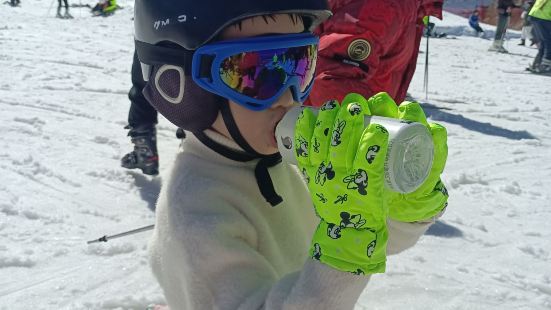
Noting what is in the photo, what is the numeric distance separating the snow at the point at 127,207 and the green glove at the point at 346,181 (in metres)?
1.37

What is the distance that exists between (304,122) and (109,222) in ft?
7.43

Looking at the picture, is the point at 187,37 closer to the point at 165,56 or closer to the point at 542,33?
the point at 165,56

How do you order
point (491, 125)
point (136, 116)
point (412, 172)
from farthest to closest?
point (491, 125) < point (136, 116) < point (412, 172)

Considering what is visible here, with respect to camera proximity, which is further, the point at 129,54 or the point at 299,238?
the point at 129,54

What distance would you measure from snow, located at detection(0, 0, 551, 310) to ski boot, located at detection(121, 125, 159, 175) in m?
0.08

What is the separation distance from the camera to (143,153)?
150 inches

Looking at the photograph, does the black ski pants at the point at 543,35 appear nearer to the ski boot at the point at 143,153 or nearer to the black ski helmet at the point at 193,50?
the ski boot at the point at 143,153

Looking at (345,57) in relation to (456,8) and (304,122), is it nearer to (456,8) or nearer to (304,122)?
(304,122)

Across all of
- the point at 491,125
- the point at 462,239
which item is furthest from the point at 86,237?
the point at 491,125

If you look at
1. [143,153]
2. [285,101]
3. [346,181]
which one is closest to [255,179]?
[285,101]

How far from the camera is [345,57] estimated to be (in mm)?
3062

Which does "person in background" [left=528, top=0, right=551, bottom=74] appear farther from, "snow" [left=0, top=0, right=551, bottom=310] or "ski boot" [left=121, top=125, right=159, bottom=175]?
"ski boot" [left=121, top=125, right=159, bottom=175]

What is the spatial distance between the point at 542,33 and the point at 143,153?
386 inches

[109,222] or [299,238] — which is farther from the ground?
[299,238]
